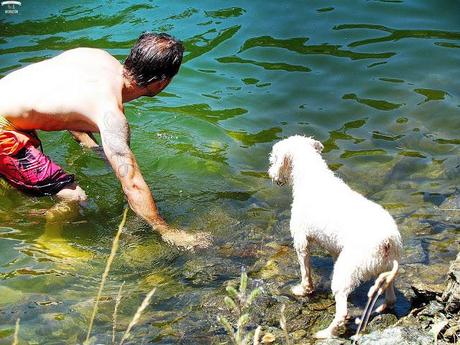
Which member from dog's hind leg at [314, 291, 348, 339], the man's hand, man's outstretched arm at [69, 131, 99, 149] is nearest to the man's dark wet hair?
the man's hand

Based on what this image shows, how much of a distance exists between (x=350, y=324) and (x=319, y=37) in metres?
6.02

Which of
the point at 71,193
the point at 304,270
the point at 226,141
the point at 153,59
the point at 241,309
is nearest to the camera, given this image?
the point at 241,309

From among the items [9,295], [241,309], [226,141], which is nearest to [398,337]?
[241,309]

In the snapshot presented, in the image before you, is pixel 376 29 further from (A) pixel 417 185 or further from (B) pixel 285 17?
(A) pixel 417 185

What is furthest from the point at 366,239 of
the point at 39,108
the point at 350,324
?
the point at 39,108

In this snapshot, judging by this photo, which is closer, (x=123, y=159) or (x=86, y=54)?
(x=123, y=159)

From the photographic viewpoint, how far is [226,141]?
771 centimetres

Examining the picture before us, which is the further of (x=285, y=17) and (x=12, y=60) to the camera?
(x=285, y=17)

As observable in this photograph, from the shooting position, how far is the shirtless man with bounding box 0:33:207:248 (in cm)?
545

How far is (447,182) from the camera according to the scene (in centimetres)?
653

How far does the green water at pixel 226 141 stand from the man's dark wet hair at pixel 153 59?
133 cm

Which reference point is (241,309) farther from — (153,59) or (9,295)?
(153,59)

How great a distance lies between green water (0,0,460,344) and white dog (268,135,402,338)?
2.05ft

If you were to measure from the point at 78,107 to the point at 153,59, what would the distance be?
748mm
